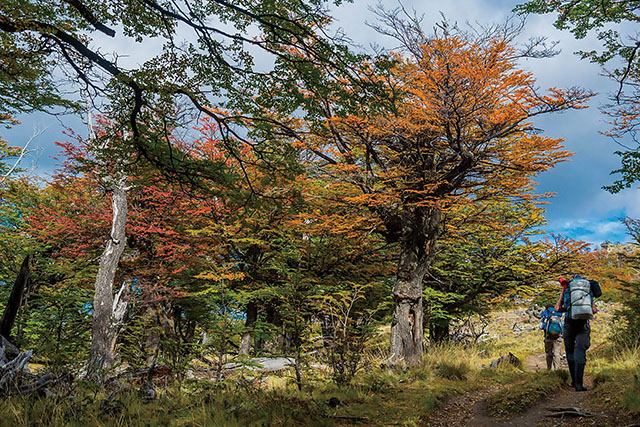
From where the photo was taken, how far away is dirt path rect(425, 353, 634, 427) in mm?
4084

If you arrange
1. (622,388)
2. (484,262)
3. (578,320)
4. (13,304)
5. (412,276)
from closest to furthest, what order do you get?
(622,388) < (13,304) < (578,320) < (412,276) < (484,262)

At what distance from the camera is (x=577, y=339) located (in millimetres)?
5734

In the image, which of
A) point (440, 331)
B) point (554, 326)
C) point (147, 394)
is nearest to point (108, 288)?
point (147, 394)

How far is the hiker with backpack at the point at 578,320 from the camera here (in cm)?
565

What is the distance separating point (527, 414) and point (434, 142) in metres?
7.43

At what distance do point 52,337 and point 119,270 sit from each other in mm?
10303

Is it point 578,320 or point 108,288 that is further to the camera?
point 108,288

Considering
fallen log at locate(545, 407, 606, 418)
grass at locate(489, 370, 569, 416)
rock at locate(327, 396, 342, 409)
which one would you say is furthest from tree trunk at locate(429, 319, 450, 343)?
rock at locate(327, 396, 342, 409)

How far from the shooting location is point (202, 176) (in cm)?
486

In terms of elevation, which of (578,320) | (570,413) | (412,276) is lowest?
(570,413)

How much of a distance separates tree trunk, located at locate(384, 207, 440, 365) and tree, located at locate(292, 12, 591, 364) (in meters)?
0.03

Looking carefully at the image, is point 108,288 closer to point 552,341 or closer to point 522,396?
point 522,396

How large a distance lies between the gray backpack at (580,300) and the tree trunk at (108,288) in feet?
38.2

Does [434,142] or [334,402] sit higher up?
[434,142]
